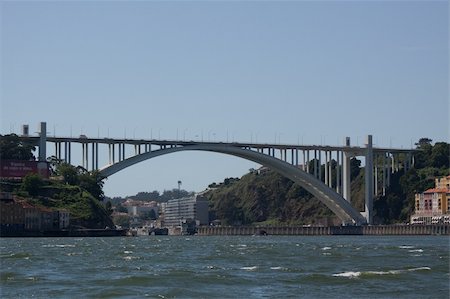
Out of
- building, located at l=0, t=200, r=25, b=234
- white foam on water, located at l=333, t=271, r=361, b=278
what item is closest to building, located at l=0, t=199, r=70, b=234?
building, located at l=0, t=200, r=25, b=234

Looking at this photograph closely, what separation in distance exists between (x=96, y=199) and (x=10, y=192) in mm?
11168

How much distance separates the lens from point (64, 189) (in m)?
133

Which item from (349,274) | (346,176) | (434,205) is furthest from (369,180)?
(349,274)

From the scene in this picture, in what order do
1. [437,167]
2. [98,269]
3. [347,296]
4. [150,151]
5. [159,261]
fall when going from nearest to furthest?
[347,296] → [98,269] → [159,261] → [150,151] → [437,167]

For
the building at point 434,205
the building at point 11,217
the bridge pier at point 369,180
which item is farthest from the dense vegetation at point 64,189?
the building at point 434,205

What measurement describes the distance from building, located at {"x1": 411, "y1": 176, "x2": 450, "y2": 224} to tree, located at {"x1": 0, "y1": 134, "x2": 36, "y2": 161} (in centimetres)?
5119

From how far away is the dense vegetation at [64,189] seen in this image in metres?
128

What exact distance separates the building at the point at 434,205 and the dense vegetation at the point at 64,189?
42.0 metres

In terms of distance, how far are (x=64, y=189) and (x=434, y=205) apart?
5010 centimetres

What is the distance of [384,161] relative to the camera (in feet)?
503

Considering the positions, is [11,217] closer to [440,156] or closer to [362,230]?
[362,230]

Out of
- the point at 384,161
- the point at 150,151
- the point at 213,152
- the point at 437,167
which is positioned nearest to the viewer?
the point at 150,151

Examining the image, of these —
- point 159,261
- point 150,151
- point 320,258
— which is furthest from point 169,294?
point 150,151

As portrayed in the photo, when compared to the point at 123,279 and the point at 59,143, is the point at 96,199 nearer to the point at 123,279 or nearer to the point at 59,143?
the point at 59,143
